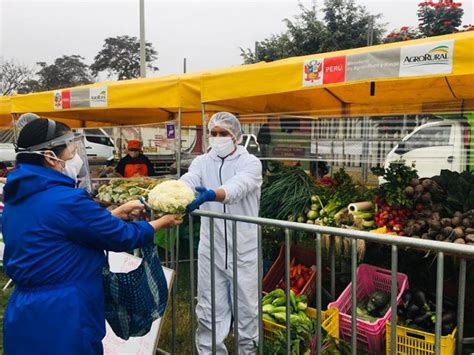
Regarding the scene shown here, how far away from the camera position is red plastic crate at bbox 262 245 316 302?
434cm

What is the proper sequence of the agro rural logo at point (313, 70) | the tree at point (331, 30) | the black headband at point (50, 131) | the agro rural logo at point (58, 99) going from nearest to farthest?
the black headband at point (50, 131) → the agro rural logo at point (313, 70) → the agro rural logo at point (58, 99) → the tree at point (331, 30)

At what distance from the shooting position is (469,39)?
3.19m

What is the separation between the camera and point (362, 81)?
3.77 meters

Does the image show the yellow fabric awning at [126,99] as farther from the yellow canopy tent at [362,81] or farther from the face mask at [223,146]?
the face mask at [223,146]

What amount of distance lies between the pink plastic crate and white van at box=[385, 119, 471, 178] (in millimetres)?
1503

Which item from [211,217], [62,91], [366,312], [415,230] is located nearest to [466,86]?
[415,230]

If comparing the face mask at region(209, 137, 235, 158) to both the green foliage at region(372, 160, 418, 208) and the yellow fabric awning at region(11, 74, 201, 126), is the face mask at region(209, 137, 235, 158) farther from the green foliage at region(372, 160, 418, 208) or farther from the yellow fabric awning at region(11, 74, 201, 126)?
the yellow fabric awning at region(11, 74, 201, 126)

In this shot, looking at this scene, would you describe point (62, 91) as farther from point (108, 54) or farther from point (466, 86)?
point (108, 54)

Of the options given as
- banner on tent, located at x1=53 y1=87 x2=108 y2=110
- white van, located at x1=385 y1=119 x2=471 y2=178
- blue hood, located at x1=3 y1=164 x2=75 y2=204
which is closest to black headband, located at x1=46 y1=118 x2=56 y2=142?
blue hood, located at x1=3 y1=164 x2=75 y2=204

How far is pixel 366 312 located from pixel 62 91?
→ 5980 millimetres

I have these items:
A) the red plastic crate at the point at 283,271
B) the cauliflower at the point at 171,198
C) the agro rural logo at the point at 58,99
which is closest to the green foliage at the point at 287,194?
the red plastic crate at the point at 283,271

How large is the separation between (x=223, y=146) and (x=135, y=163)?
4.99m

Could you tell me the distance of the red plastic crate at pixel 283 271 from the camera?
4336 millimetres

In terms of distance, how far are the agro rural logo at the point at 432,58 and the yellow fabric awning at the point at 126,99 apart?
2665 millimetres
